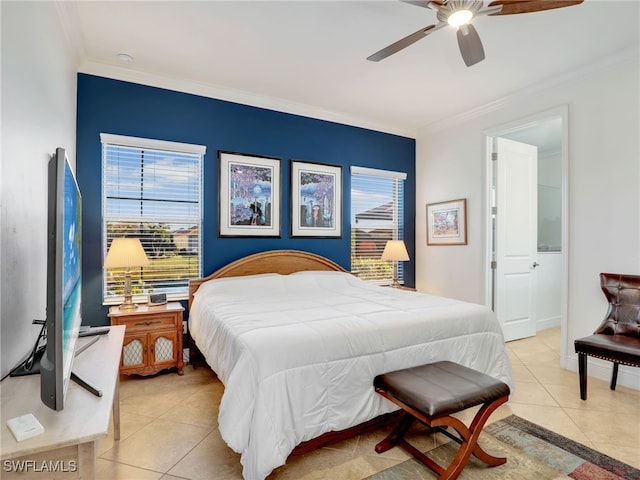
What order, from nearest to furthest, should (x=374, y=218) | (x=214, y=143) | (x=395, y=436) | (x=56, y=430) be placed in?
(x=56, y=430) < (x=395, y=436) < (x=214, y=143) < (x=374, y=218)

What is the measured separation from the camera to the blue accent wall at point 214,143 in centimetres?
322

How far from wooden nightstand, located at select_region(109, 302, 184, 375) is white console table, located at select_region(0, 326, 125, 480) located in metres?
1.74

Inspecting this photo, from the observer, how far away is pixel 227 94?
3768 millimetres

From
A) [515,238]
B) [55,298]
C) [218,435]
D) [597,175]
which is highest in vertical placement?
[597,175]

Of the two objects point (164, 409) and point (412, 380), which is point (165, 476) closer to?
point (164, 409)

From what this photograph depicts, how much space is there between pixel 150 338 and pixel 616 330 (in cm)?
398

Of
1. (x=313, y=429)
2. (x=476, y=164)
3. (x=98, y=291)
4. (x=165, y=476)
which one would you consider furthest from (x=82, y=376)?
(x=476, y=164)

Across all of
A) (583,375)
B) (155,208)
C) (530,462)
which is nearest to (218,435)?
(530,462)

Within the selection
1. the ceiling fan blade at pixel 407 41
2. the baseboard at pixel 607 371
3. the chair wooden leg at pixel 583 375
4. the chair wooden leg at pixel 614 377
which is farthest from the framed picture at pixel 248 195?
the chair wooden leg at pixel 614 377

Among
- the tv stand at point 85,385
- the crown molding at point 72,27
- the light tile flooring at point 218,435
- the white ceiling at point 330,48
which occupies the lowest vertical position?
the light tile flooring at point 218,435

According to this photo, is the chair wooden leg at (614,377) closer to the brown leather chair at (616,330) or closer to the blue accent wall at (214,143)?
the brown leather chair at (616,330)

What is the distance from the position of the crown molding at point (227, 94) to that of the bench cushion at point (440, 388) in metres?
3.25

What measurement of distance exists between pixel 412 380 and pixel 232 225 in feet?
8.64

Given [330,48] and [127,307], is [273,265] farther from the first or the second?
[330,48]
